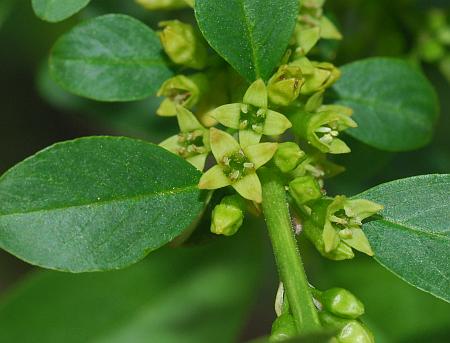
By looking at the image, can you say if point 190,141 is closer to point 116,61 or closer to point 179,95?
point 179,95

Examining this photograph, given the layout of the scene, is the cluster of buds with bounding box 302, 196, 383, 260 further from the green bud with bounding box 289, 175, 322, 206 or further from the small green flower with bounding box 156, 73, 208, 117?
the small green flower with bounding box 156, 73, 208, 117

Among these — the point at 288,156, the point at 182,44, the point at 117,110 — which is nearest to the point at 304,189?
the point at 288,156

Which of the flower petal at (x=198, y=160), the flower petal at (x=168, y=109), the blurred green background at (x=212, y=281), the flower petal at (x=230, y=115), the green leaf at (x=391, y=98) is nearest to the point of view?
the flower petal at (x=230, y=115)

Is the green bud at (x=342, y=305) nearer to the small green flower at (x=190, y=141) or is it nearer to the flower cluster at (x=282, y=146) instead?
the flower cluster at (x=282, y=146)

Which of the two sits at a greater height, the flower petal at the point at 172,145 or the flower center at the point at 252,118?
the flower center at the point at 252,118

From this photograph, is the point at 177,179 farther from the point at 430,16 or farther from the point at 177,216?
the point at 430,16

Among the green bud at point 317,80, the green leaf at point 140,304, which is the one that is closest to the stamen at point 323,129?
the green bud at point 317,80

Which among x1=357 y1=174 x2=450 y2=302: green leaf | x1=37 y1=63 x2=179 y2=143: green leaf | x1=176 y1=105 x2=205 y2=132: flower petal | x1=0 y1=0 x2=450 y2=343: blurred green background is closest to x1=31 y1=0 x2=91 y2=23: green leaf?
x1=176 y1=105 x2=205 y2=132: flower petal
